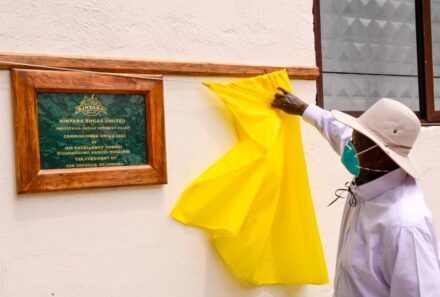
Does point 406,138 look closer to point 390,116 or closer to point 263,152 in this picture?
point 390,116

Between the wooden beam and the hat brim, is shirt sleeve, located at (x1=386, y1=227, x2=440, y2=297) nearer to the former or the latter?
the hat brim

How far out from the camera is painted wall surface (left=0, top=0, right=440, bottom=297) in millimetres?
2561

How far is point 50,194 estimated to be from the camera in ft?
8.56

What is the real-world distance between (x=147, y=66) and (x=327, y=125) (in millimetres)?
918

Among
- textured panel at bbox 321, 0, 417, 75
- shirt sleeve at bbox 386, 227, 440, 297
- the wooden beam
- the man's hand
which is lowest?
shirt sleeve at bbox 386, 227, 440, 297

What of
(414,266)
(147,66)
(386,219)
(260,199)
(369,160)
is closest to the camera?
(414,266)

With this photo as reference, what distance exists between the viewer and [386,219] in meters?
2.27

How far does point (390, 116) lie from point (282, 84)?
876mm

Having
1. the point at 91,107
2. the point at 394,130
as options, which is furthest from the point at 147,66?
the point at 394,130

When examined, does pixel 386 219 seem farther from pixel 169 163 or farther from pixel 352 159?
pixel 169 163

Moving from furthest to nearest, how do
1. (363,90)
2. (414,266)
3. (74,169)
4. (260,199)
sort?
(363,90) < (260,199) < (74,169) < (414,266)

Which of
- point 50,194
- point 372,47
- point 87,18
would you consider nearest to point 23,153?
point 50,194

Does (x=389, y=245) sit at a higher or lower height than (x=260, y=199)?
lower

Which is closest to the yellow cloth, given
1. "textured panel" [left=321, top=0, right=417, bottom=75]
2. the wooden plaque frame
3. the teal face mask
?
the wooden plaque frame
